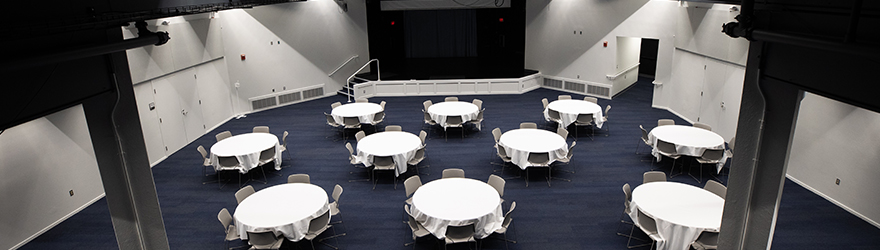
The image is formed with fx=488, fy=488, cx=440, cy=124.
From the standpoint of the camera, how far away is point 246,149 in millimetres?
9109

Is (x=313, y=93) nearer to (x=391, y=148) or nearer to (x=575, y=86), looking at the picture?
(x=391, y=148)

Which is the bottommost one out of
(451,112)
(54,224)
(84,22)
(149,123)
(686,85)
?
(54,224)

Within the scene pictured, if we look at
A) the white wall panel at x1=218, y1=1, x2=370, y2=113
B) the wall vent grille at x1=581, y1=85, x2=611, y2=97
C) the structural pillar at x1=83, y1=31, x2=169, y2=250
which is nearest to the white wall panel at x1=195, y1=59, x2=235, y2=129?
the white wall panel at x1=218, y1=1, x2=370, y2=113

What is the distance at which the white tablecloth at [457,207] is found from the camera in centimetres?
618

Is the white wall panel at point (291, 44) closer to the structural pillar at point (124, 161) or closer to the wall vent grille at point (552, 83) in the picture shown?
the wall vent grille at point (552, 83)

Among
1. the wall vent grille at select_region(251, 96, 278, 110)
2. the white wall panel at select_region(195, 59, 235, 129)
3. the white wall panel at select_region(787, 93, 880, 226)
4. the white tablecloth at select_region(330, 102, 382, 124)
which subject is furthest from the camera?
the wall vent grille at select_region(251, 96, 278, 110)

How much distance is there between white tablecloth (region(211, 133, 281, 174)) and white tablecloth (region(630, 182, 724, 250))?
6447 mm

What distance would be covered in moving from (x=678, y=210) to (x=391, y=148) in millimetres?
4792

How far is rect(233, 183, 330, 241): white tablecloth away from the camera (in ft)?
20.4

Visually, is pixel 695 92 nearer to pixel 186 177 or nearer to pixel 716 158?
pixel 716 158

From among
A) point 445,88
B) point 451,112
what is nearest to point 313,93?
point 445,88

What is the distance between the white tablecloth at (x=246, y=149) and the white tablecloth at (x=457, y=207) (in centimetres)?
367

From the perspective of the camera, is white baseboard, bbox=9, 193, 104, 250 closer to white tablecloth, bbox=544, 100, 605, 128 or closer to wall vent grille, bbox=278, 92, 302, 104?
wall vent grille, bbox=278, 92, 302, 104

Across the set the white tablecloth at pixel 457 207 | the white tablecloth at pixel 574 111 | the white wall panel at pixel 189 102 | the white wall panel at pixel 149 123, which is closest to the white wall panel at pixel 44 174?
the white wall panel at pixel 149 123
